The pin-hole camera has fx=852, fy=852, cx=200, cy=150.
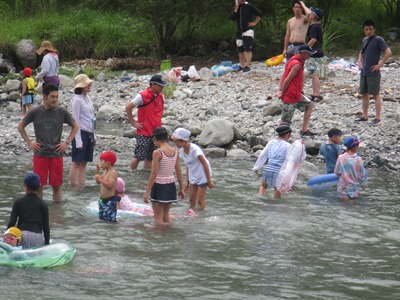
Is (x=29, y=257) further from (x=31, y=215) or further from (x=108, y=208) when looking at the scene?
(x=108, y=208)

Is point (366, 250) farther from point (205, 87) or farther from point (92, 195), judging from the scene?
point (205, 87)

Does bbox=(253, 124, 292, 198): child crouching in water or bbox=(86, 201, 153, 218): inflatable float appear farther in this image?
bbox=(253, 124, 292, 198): child crouching in water

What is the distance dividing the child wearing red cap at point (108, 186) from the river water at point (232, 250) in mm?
159

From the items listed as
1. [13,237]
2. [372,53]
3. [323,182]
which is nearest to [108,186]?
[13,237]

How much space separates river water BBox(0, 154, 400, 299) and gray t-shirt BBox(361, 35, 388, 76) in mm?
3373

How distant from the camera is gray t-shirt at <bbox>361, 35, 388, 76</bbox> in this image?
52.8 feet

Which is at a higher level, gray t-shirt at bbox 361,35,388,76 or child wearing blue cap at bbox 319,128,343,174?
gray t-shirt at bbox 361,35,388,76

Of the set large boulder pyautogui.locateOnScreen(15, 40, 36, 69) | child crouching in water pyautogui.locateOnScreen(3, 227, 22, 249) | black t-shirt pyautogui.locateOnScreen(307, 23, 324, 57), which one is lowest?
child crouching in water pyautogui.locateOnScreen(3, 227, 22, 249)

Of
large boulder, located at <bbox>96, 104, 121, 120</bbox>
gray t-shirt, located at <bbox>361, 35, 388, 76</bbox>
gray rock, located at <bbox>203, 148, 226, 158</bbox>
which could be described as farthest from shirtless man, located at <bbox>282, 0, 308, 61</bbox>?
large boulder, located at <bbox>96, 104, 121, 120</bbox>

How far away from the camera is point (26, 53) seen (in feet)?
90.0

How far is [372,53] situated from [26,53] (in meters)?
14.4

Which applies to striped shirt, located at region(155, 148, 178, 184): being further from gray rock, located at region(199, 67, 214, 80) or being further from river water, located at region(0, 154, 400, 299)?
gray rock, located at region(199, 67, 214, 80)

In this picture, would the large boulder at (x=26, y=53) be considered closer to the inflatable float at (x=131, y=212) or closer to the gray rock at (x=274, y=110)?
the gray rock at (x=274, y=110)

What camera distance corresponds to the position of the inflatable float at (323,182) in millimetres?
12812
